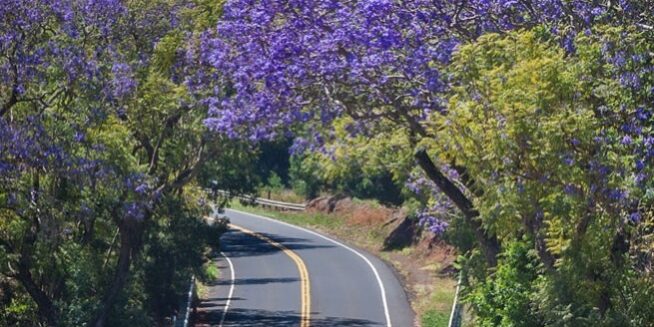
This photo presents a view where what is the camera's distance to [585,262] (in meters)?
20.1

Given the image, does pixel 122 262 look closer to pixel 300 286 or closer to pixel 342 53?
pixel 342 53

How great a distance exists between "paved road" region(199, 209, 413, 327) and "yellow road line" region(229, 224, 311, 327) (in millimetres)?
30

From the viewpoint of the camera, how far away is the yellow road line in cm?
3833

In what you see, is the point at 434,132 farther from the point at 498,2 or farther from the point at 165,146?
the point at 165,146

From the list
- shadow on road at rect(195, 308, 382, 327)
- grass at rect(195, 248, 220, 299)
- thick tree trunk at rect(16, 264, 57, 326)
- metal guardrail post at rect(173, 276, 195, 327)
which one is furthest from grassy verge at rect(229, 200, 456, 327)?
thick tree trunk at rect(16, 264, 57, 326)


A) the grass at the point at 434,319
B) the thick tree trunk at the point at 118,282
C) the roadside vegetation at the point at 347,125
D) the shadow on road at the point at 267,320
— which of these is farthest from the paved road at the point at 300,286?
the thick tree trunk at the point at 118,282

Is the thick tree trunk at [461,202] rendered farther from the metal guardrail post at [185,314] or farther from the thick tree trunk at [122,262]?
the metal guardrail post at [185,314]

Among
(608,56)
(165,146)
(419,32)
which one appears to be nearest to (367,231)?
(165,146)

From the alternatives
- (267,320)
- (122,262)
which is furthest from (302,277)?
(122,262)

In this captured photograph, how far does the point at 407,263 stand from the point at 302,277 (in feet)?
20.1

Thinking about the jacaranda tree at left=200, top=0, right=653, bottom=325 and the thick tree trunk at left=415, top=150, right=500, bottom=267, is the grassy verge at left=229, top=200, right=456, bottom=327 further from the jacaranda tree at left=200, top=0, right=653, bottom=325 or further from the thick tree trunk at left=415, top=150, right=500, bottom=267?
the jacaranda tree at left=200, top=0, right=653, bottom=325

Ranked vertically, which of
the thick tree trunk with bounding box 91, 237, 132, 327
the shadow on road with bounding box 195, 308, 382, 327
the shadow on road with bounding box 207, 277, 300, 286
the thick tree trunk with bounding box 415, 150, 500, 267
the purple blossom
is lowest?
the shadow on road with bounding box 207, 277, 300, 286

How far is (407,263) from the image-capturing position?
2076 inches

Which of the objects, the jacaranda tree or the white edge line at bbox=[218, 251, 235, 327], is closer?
the jacaranda tree
